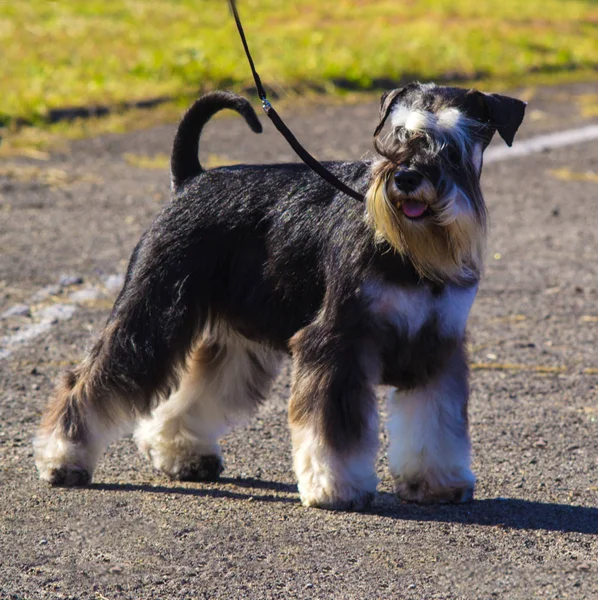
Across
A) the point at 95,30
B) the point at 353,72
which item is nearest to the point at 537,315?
the point at 353,72

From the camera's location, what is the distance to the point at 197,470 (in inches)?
201

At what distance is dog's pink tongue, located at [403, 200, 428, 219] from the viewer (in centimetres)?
414

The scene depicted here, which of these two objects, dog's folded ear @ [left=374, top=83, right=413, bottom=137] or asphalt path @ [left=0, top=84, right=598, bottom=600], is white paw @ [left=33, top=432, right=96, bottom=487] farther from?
dog's folded ear @ [left=374, top=83, right=413, bottom=137]

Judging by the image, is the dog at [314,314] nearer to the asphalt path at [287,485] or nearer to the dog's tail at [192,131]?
the dog's tail at [192,131]

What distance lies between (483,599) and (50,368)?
3287 millimetres

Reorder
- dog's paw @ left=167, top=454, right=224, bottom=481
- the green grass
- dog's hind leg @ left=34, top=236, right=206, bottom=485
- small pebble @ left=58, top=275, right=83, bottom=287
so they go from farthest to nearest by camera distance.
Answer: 1. the green grass
2. small pebble @ left=58, top=275, right=83, bottom=287
3. dog's paw @ left=167, top=454, right=224, bottom=481
4. dog's hind leg @ left=34, top=236, right=206, bottom=485

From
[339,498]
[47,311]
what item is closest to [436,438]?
[339,498]

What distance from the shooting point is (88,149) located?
38.2ft

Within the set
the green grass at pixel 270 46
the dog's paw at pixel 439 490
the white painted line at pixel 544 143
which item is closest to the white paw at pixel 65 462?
the dog's paw at pixel 439 490

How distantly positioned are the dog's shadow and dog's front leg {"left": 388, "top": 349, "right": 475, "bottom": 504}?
72mm

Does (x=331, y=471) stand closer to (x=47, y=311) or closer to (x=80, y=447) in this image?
(x=80, y=447)

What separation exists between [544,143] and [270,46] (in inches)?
210

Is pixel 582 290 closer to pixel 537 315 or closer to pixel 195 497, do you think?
pixel 537 315

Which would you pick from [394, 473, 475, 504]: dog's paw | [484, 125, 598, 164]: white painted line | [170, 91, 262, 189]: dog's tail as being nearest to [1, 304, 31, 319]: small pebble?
[170, 91, 262, 189]: dog's tail
